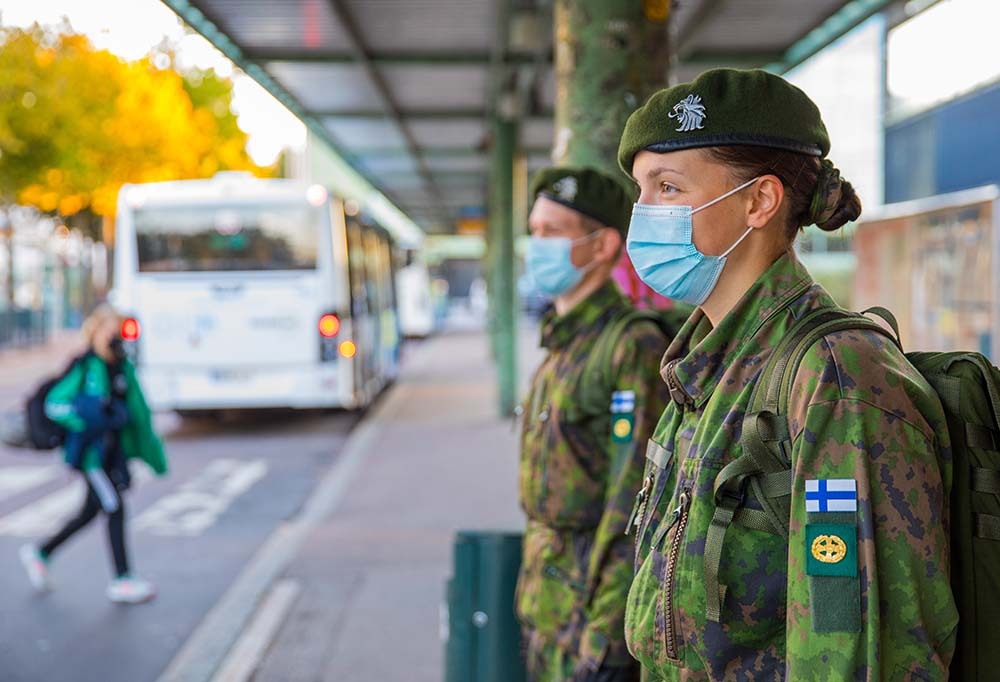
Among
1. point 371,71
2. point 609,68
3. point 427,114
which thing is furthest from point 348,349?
point 609,68

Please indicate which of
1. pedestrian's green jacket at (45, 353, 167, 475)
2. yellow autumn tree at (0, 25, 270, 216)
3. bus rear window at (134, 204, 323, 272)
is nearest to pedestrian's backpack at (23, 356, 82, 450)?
pedestrian's green jacket at (45, 353, 167, 475)

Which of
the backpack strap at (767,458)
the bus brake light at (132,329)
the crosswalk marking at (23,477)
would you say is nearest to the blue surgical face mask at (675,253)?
the backpack strap at (767,458)

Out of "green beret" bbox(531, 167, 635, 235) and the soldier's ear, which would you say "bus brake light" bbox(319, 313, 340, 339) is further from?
the soldier's ear

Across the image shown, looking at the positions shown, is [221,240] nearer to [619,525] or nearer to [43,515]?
[43,515]

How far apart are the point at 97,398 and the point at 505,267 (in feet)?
33.2

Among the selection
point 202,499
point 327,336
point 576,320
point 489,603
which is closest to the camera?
point 576,320

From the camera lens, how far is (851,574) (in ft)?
4.83

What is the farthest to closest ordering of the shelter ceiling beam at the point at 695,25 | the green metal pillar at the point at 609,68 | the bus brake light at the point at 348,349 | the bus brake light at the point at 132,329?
the bus brake light at the point at 348,349, the bus brake light at the point at 132,329, the shelter ceiling beam at the point at 695,25, the green metal pillar at the point at 609,68

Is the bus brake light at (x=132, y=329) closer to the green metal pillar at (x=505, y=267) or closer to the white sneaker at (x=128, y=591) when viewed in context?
the green metal pillar at (x=505, y=267)

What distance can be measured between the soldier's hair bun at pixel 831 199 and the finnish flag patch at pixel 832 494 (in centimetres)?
51

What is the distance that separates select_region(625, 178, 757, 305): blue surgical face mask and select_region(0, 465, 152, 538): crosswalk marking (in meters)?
6.56

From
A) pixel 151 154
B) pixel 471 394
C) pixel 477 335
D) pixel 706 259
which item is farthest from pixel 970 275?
pixel 477 335

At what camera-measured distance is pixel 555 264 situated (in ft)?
10.5

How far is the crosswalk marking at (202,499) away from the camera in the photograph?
28.2ft
